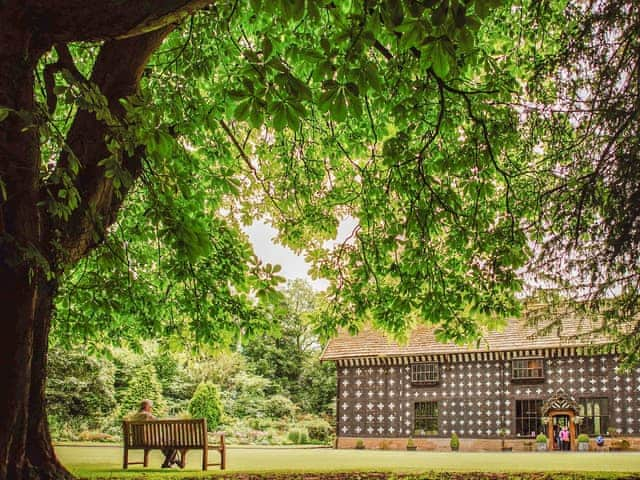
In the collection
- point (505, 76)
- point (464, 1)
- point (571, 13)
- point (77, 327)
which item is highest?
point (571, 13)

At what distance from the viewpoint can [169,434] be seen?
10.9m

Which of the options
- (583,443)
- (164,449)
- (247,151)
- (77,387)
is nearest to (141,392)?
(77,387)

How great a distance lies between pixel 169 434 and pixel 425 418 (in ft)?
60.2

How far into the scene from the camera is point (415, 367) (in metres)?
27.7

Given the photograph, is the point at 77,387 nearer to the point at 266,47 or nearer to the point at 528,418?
the point at 528,418

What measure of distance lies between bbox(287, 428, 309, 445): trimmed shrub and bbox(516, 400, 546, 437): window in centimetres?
1113

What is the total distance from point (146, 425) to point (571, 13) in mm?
9471

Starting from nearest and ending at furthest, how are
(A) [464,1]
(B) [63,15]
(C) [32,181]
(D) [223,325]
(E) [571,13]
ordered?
(A) [464,1] → (B) [63,15] → (C) [32,181] → (E) [571,13] → (D) [223,325]

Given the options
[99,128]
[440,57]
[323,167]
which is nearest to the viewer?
[440,57]

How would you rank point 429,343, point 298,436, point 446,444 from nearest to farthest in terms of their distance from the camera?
point 446,444, point 429,343, point 298,436

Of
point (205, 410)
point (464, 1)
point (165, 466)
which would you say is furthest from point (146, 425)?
point (205, 410)

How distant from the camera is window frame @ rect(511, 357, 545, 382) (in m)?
25.3

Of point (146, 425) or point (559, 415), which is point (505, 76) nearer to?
point (146, 425)

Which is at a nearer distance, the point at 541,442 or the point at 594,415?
the point at 541,442
